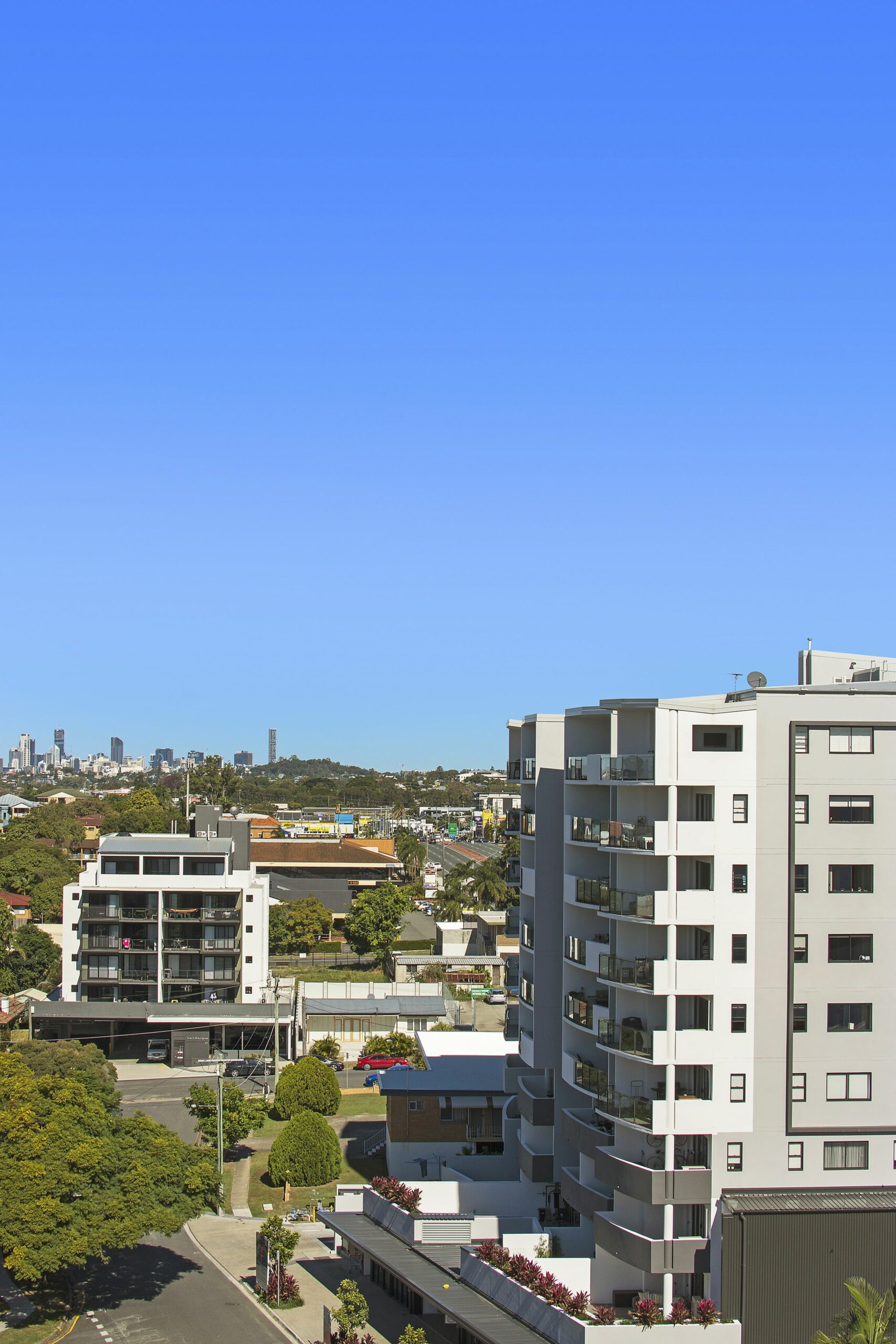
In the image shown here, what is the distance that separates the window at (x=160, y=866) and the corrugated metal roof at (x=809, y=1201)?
156ft

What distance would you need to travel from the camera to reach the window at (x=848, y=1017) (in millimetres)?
33594

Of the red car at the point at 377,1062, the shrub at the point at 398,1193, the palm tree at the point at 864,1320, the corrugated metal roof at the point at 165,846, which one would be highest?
the corrugated metal roof at the point at 165,846

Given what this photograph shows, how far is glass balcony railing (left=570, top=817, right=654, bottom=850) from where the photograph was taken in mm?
34938

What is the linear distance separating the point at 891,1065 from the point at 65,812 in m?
175

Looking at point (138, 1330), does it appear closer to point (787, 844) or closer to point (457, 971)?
point (787, 844)

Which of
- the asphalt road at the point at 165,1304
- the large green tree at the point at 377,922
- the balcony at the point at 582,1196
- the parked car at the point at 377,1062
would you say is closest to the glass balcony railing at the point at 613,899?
the balcony at the point at 582,1196

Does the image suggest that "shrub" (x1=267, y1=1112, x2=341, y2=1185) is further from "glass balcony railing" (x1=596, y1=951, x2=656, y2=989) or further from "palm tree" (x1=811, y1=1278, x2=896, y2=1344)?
"palm tree" (x1=811, y1=1278, x2=896, y2=1344)

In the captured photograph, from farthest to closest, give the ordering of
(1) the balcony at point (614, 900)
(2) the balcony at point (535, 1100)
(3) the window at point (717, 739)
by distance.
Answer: (2) the balcony at point (535, 1100), (1) the balcony at point (614, 900), (3) the window at point (717, 739)

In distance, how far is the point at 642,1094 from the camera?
3453cm

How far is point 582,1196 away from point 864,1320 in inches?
368

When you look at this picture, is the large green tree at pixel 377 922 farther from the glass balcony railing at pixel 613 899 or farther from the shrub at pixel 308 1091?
the glass balcony railing at pixel 613 899

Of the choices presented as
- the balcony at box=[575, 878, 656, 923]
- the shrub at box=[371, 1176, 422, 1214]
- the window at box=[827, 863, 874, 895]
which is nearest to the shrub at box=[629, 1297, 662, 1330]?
the balcony at box=[575, 878, 656, 923]

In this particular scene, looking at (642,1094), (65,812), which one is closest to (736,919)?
(642,1094)

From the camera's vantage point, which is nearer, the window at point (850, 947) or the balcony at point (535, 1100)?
the window at point (850, 947)
